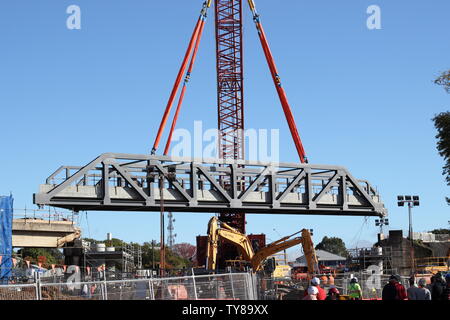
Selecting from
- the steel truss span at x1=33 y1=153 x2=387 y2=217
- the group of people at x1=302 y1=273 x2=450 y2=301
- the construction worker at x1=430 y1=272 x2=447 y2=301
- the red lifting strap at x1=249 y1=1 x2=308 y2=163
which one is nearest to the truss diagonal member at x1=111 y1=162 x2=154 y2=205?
the steel truss span at x1=33 y1=153 x2=387 y2=217

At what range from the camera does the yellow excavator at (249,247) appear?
1944 inches

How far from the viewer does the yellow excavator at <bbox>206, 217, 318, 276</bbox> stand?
49.4m

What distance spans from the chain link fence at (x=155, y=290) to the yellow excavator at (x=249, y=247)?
23558 mm

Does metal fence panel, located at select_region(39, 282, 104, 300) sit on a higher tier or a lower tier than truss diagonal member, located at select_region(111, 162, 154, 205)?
lower

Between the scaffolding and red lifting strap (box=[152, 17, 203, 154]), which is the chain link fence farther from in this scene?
red lifting strap (box=[152, 17, 203, 154])

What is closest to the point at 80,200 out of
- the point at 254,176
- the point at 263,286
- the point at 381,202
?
the point at 254,176

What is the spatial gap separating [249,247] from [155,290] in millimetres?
30124

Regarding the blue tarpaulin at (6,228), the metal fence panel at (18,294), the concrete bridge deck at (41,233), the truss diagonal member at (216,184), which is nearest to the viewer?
the metal fence panel at (18,294)

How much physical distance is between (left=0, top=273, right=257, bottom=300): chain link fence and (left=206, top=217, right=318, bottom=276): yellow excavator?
23.6 m

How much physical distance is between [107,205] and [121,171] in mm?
2697

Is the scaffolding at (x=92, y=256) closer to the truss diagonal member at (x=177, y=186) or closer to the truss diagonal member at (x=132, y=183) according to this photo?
the truss diagonal member at (x=132, y=183)

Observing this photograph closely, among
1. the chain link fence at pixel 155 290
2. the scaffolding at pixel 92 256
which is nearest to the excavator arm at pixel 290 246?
the scaffolding at pixel 92 256

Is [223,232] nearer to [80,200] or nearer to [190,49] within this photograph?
[80,200]
